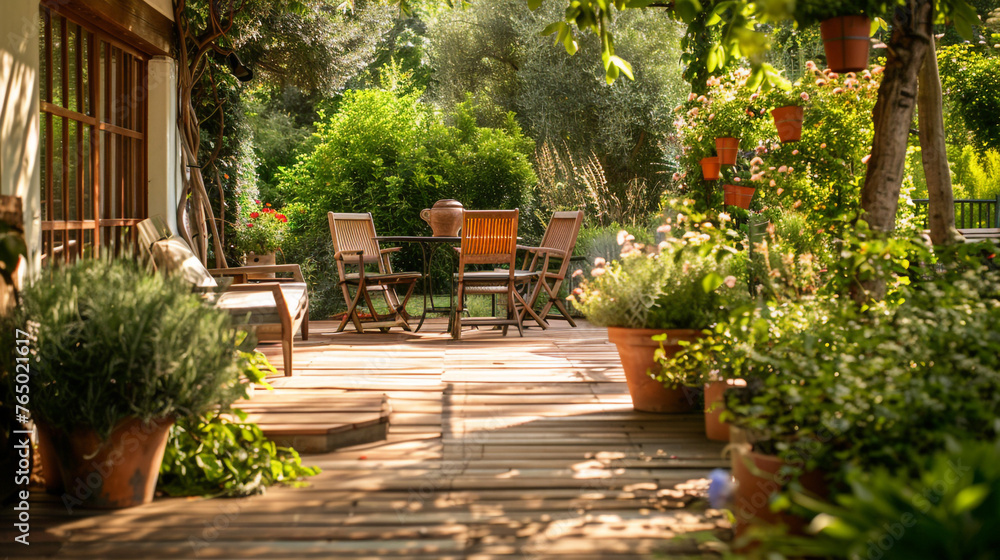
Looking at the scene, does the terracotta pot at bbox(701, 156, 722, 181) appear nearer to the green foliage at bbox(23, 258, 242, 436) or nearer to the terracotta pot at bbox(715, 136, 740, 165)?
the terracotta pot at bbox(715, 136, 740, 165)

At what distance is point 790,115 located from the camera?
516cm

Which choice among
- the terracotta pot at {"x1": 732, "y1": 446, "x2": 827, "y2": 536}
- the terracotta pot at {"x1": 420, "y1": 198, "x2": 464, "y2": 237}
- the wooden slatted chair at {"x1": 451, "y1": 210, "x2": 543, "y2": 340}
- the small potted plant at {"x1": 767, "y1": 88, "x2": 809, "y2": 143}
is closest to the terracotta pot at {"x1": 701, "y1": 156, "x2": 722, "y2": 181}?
the small potted plant at {"x1": 767, "y1": 88, "x2": 809, "y2": 143}

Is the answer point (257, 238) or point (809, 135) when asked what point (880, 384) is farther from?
point (257, 238)

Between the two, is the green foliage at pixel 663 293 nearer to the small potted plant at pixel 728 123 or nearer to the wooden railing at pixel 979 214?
the small potted plant at pixel 728 123

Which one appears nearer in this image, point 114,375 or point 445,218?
point 114,375

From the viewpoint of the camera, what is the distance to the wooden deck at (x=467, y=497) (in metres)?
2.04

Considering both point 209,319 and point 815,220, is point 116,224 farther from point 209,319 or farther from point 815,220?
point 815,220

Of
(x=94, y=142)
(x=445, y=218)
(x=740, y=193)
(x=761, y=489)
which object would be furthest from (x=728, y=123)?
(x=761, y=489)

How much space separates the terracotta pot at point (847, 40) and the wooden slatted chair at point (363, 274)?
146 inches

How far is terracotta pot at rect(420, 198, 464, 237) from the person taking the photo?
6848 mm

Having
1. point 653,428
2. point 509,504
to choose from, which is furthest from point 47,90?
point 653,428

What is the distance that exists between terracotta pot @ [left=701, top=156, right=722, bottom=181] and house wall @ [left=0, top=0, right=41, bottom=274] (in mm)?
4611

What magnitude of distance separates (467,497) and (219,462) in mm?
843

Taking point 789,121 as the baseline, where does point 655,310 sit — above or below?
below
